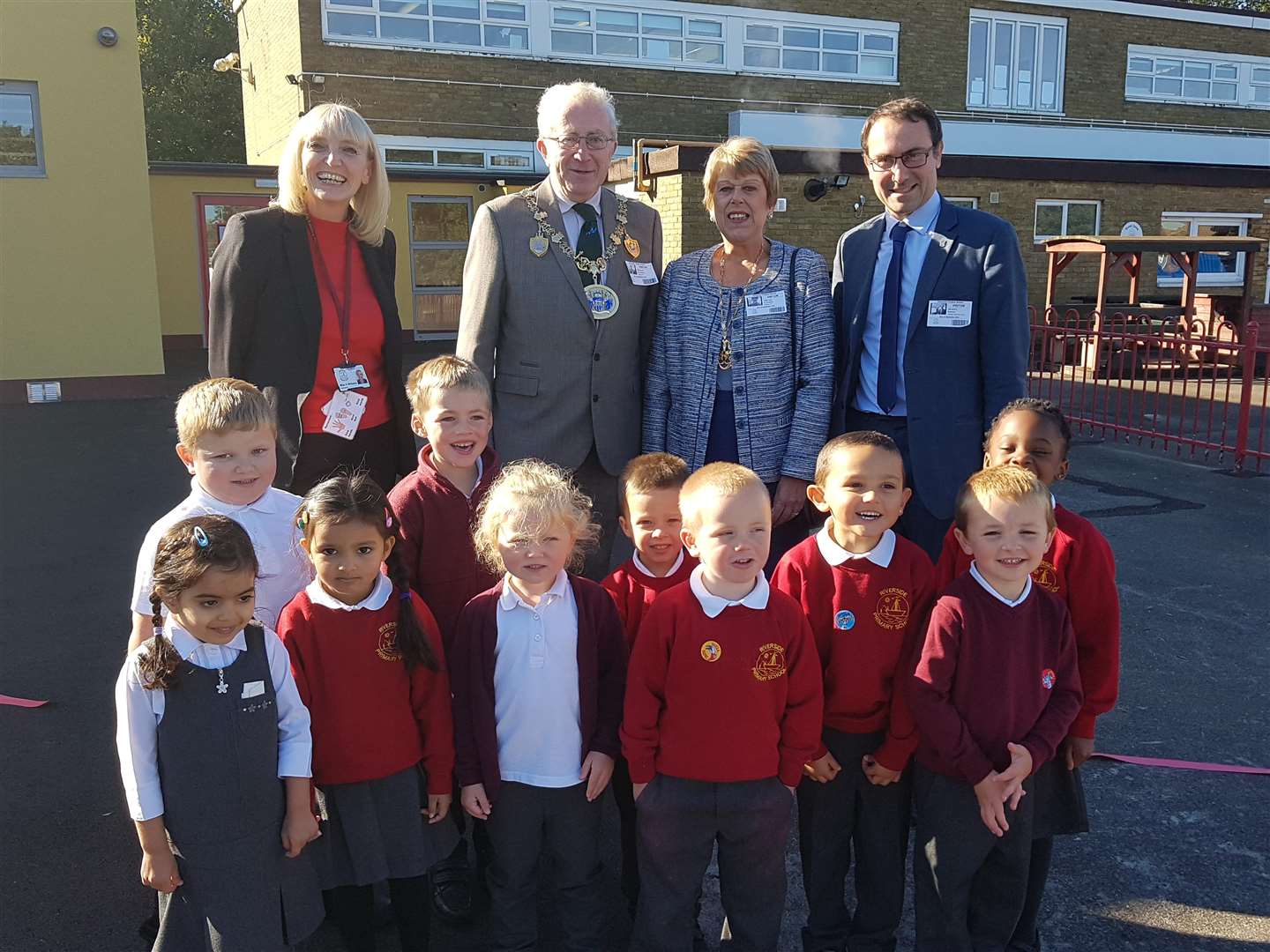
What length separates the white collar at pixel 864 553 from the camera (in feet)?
8.54

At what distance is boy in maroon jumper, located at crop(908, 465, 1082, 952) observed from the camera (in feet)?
7.95

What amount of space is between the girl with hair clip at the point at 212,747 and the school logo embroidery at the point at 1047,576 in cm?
191

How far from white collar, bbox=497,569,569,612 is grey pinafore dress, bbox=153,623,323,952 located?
59 centimetres

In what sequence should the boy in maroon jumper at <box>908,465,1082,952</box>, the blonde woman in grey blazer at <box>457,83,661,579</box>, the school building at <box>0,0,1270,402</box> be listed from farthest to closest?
the school building at <box>0,0,1270,402</box> < the blonde woman in grey blazer at <box>457,83,661,579</box> < the boy in maroon jumper at <box>908,465,1082,952</box>

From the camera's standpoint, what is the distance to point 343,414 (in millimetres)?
3109

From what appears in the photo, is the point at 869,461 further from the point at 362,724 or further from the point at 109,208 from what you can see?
the point at 109,208

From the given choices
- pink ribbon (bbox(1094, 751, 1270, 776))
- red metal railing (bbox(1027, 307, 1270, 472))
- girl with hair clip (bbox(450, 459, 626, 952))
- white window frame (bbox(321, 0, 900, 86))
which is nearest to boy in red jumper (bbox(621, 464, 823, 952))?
girl with hair clip (bbox(450, 459, 626, 952))

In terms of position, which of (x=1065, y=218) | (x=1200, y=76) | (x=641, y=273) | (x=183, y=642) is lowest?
(x=183, y=642)

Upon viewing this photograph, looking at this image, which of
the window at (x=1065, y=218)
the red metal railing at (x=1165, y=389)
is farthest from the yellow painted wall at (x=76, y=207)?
the window at (x=1065, y=218)

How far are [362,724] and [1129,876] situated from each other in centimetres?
239

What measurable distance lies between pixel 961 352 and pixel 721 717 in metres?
1.40

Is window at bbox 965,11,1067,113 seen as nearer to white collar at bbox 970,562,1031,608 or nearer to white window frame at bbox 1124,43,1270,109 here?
white window frame at bbox 1124,43,1270,109

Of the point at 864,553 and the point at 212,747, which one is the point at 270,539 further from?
the point at 864,553

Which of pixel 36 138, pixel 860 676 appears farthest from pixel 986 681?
pixel 36 138
